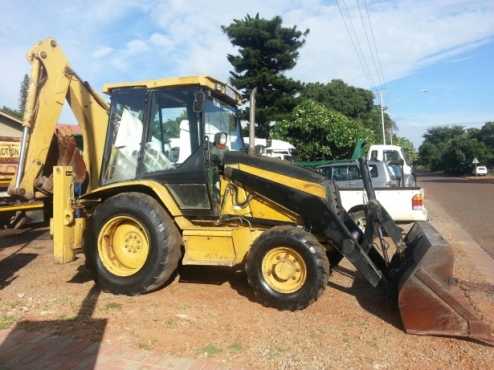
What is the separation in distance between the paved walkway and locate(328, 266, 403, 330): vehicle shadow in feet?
6.91

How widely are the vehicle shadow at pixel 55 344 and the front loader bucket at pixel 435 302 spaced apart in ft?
9.81

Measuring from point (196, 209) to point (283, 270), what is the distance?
141cm

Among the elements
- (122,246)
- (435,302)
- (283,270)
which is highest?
(122,246)

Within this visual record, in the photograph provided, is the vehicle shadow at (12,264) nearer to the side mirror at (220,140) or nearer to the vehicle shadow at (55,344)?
the vehicle shadow at (55,344)

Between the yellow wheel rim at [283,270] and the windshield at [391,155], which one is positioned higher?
the windshield at [391,155]

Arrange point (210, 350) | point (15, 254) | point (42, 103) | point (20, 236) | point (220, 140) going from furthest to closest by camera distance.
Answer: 1. point (20, 236)
2. point (15, 254)
3. point (42, 103)
4. point (220, 140)
5. point (210, 350)

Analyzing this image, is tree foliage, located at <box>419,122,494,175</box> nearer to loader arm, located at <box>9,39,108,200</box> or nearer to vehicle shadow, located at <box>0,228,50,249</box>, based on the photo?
vehicle shadow, located at <box>0,228,50,249</box>

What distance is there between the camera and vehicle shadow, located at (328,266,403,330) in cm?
541

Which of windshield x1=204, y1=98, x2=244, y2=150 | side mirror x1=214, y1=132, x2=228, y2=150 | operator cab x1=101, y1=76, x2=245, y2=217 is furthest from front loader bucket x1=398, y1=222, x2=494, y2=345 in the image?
windshield x1=204, y1=98, x2=244, y2=150

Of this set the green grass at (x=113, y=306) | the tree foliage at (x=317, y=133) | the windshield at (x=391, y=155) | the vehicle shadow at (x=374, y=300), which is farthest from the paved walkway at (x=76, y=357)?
the tree foliage at (x=317, y=133)

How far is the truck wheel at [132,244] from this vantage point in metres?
6.08

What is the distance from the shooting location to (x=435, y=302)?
4.71 meters

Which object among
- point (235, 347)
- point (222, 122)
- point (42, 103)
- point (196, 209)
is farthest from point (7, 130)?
point (235, 347)

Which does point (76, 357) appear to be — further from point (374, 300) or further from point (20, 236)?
point (20, 236)
